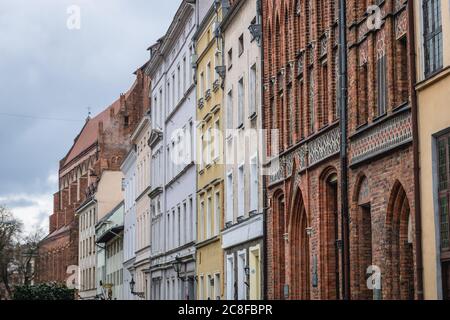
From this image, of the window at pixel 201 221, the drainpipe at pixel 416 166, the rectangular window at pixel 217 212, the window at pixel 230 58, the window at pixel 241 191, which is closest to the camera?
the drainpipe at pixel 416 166

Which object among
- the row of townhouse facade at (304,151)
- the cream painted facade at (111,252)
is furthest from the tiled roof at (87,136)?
the row of townhouse facade at (304,151)

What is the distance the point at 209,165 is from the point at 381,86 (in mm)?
20808

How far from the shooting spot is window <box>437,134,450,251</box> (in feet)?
65.2

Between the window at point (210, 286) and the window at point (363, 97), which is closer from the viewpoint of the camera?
the window at point (363, 97)

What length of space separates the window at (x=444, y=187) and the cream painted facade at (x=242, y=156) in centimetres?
1504

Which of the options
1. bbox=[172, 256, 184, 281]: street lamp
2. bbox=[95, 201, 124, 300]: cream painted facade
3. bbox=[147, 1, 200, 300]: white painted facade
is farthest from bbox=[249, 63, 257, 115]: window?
bbox=[95, 201, 124, 300]: cream painted facade

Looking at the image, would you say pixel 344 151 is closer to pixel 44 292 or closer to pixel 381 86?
pixel 381 86

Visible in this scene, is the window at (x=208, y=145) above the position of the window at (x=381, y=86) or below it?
above

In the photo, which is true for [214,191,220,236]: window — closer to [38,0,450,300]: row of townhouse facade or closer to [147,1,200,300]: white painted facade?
[38,0,450,300]: row of townhouse facade

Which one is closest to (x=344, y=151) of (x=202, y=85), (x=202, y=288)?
(x=202, y=288)

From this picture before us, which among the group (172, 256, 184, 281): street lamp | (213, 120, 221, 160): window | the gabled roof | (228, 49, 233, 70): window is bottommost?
(172, 256, 184, 281): street lamp

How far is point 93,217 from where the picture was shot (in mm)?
100625

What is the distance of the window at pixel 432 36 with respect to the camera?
20594 mm

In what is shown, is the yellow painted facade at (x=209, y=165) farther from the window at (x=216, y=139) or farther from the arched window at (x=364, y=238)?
the arched window at (x=364, y=238)
